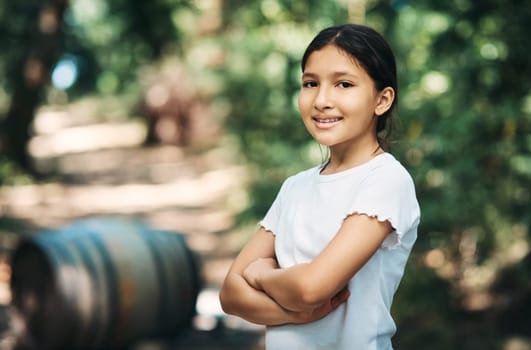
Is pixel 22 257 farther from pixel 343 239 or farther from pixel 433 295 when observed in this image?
pixel 343 239

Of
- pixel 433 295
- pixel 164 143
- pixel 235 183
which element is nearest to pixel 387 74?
pixel 433 295

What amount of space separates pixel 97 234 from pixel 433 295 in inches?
97.9

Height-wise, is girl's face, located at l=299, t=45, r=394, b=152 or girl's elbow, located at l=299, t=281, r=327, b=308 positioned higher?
girl's face, located at l=299, t=45, r=394, b=152

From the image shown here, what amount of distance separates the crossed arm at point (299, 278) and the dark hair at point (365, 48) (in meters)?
0.32

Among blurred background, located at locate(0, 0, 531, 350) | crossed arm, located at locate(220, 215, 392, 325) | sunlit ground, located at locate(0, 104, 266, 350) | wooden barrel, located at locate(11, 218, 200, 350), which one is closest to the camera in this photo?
crossed arm, located at locate(220, 215, 392, 325)

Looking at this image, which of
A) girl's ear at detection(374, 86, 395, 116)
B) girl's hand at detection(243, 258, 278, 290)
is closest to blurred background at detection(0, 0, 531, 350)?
girl's ear at detection(374, 86, 395, 116)

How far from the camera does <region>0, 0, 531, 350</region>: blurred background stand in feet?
15.3

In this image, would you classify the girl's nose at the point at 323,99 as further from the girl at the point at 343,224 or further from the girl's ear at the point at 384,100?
the girl's ear at the point at 384,100

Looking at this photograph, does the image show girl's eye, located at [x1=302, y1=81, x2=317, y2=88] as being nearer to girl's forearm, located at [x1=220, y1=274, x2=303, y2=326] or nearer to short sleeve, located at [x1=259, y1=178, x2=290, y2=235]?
short sleeve, located at [x1=259, y1=178, x2=290, y2=235]

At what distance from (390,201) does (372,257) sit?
0.13 m

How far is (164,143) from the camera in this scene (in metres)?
19.6

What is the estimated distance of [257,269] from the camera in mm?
1673

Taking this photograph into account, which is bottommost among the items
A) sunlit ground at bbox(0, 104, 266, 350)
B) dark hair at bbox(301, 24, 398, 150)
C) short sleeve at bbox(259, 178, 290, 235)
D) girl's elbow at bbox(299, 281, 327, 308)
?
sunlit ground at bbox(0, 104, 266, 350)

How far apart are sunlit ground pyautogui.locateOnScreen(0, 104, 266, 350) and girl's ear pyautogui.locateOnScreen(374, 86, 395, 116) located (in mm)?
5080
